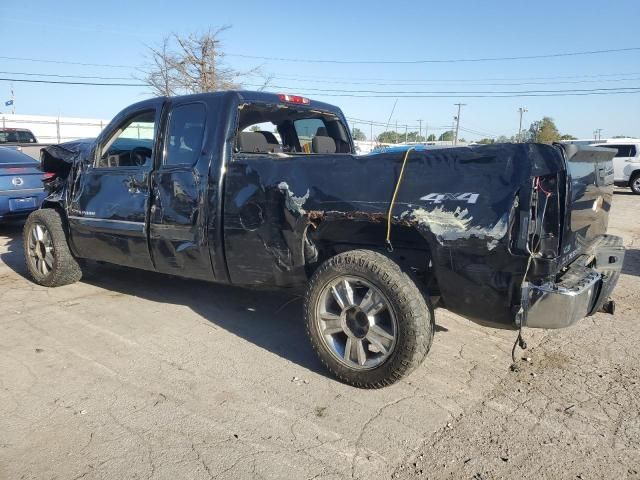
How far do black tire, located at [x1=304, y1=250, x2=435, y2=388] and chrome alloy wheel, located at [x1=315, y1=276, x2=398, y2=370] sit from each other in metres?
0.02

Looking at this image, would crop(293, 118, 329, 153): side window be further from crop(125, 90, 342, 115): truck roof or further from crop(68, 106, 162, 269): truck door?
crop(68, 106, 162, 269): truck door

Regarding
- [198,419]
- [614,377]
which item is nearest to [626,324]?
[614,377]

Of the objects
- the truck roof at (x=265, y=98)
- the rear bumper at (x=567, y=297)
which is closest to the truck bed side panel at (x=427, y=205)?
the rear bumper at (x=567, y=297)

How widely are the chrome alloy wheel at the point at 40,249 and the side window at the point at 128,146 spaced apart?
3.84ft

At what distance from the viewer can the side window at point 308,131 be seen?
527cm

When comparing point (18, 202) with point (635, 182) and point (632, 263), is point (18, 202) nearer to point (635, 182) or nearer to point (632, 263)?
point (632, 263)

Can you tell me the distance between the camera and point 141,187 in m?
4.67

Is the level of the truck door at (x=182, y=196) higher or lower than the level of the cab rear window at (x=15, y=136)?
lower

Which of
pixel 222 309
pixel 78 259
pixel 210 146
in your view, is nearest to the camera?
pixel 210 146

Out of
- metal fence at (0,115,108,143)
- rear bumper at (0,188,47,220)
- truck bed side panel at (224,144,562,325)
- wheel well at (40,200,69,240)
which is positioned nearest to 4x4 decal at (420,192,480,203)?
truck bed side panel at (224,144,562,325)

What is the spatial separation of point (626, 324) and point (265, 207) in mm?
3406

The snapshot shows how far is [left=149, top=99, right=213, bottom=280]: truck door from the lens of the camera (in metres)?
4.20

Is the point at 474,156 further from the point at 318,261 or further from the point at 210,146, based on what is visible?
the point at 210,146

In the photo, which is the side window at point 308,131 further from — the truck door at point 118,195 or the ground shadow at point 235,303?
the ground shadow at point 235,303
